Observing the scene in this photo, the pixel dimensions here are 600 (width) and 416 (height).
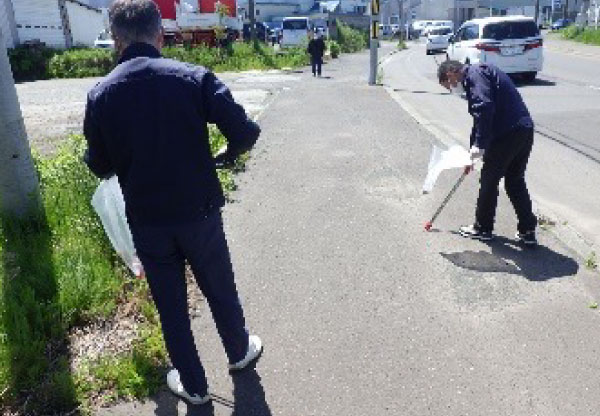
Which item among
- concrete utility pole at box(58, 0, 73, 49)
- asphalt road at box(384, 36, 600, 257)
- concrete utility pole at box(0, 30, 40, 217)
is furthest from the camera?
concrete utility pole at box(58, 0, 73, 49)

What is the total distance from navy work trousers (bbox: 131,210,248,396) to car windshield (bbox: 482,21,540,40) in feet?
50.1

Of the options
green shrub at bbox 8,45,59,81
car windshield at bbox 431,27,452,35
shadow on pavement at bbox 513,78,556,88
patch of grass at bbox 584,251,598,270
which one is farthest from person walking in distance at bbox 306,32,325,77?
patch of grass at bbox 584,251,598,270

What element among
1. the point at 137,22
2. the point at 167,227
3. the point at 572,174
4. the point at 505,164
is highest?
the point at 137,22

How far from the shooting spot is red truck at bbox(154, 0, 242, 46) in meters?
30.6

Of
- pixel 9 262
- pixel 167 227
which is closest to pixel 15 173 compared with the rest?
pixel 9 262

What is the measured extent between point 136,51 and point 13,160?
10.2ft

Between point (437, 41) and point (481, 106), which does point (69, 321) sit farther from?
point (437, 41)

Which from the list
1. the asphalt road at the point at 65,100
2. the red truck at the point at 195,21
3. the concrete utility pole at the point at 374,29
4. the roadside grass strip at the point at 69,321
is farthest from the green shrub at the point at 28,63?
the roadside grass strip at the point at 69,321

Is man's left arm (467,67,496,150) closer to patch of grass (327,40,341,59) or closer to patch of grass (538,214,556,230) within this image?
patch of grass (538,214,556,230)

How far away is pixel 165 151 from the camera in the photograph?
2.63 meters

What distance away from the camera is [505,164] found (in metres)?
4.89

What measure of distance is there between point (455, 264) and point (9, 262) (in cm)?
361

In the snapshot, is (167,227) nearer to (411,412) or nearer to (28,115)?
(411,412)

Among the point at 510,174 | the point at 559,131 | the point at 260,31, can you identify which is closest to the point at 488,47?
the point at 559,131
